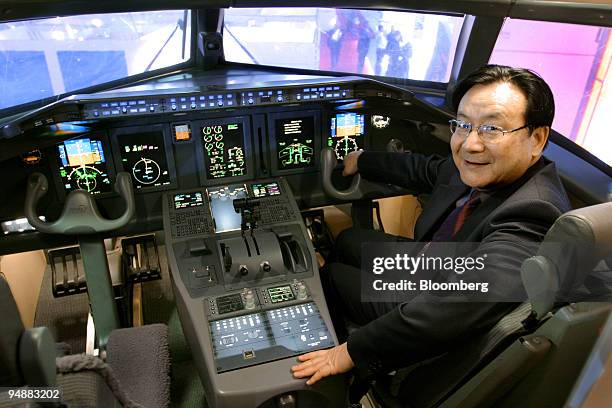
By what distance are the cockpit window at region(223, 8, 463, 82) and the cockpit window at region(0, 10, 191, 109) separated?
303mm

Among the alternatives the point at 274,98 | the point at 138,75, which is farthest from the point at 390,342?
the point at 138,75

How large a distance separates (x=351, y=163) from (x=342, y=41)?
96 centimetres

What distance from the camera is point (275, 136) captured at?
7.10ft

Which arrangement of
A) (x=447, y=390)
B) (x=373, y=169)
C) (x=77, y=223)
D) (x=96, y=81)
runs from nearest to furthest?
(x=447, y=390), (x=77, y=223), (x=373, y=169), (x=96, y=81)

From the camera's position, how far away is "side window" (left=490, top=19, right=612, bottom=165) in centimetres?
217

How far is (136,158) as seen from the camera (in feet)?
6.66

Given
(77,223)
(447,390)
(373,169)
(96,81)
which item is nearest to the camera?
(447,390)

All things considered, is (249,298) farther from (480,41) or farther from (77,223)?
(480,41)

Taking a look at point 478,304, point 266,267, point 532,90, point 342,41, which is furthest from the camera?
point 342,41

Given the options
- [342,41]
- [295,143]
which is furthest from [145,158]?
[342,41]

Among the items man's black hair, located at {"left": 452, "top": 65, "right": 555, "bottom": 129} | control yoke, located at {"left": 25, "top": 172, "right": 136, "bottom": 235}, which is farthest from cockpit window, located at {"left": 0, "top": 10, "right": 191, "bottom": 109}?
man's black hair, located at {"left": 452, "top": 65, "right": 555, "bottom": 129}

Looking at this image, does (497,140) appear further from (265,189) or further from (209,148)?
(209,148)

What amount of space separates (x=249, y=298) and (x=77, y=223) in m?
0.75

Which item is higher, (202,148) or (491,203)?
(491,203)
